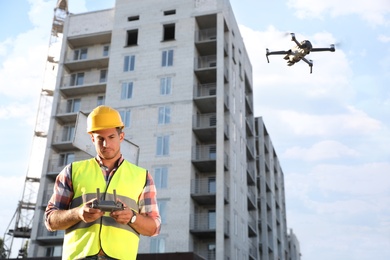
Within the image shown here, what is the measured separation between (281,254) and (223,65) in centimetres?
3445

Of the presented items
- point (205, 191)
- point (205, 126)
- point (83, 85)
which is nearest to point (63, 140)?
point (83, 85)

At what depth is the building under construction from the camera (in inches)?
1451

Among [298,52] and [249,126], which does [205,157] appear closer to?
[249,126]

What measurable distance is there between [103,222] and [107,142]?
616 millimetres

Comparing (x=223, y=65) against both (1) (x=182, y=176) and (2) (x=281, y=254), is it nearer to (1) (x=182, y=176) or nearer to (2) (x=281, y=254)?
(1) (x=182, y=176)

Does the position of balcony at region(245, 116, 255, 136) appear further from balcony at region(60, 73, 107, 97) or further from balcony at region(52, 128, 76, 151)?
balcony at region(52, 128, 76, 151)

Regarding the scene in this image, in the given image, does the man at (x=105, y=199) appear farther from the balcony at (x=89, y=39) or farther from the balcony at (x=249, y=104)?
the balcony at (x=249, y=104)

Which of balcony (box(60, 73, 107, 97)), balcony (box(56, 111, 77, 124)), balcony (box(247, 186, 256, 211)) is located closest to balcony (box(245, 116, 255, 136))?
balcony (box(247, 186, 256, 211))

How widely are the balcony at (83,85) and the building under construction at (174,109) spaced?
10 cm

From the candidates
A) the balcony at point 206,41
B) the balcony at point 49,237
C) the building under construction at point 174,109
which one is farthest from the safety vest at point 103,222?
the balcony at point 206,41

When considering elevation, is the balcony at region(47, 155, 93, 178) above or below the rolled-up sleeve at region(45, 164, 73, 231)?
above

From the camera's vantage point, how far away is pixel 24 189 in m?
58.4

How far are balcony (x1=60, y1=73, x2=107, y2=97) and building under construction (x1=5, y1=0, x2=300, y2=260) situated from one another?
10 centimetres

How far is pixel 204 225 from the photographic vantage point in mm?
36875
